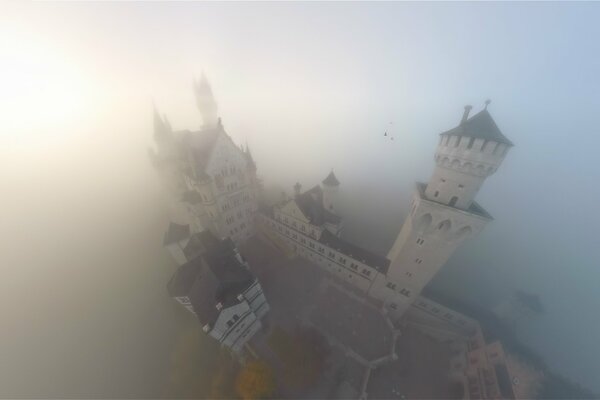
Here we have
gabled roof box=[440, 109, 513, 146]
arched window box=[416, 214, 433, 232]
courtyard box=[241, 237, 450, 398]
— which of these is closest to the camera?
gabled roof box=[440, 109, 513, 146]

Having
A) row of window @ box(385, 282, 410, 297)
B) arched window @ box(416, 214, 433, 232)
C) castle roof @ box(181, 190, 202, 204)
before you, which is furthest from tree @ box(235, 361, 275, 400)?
arched window @ box(416, 214, 433, 232)

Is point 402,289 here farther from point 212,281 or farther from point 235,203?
point 235,203

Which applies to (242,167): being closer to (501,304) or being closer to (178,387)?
(178,387)

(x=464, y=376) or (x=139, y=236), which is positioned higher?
(x=139, y=236)

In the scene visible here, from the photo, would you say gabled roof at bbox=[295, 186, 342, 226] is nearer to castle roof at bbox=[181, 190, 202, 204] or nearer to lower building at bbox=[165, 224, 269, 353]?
lower building at bbox=[165, 224, 269, 353]

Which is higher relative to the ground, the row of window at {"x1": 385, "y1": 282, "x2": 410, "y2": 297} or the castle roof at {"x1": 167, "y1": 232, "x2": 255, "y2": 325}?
the castle roof at {"x1": 167, "y1": 232, "x2": 255, "y2": 325}

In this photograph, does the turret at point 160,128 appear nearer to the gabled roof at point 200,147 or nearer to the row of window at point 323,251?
the gabled roof at point 200,147

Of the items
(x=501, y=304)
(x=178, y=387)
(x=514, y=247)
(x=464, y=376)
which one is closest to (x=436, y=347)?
(x=464, y=376)
